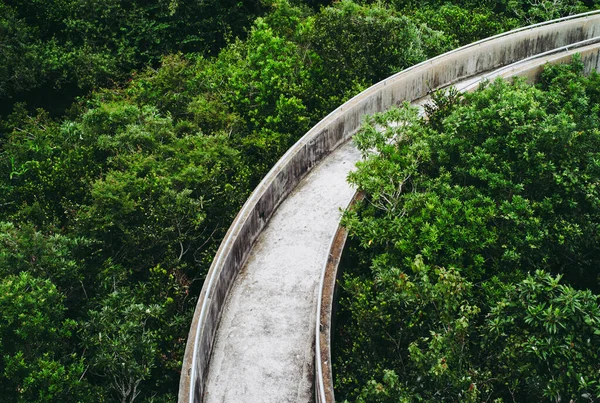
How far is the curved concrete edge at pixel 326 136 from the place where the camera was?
1492 centimetres

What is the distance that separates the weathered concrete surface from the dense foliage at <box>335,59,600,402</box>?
1.17m

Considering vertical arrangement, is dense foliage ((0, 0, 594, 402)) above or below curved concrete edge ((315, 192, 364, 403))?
above

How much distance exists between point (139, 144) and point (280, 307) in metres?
9.21

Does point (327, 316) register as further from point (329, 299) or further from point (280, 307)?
point (280, 307)

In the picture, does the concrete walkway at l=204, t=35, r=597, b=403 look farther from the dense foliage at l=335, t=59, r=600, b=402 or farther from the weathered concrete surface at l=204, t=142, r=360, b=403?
the dense foliage at l=335, t=59, r=600, b=402

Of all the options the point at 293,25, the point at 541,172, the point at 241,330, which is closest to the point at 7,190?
the point at 241,330

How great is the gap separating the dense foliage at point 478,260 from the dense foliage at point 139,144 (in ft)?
18.3

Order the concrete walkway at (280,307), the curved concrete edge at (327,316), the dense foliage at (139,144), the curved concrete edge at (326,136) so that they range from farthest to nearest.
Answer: the dense foliage at (139,144)
the curved concrete edge at (326,136)
the concrete walkway at (280,307)
the curved concrete edge at (327,316)

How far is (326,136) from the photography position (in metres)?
21.5

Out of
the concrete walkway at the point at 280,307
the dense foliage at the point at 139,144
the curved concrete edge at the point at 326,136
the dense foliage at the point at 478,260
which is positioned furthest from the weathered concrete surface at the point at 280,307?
the dense foliage at the point at 139,144

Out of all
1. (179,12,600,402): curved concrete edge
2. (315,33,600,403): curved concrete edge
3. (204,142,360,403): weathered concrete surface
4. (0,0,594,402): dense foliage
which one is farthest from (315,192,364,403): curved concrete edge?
(0,0,594,402): dense foliage

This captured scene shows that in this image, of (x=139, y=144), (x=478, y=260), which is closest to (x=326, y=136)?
(x=139, y=144)

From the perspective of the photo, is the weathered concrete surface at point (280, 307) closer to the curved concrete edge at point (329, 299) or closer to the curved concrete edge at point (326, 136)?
the curved concrete edge at point (326, 136)

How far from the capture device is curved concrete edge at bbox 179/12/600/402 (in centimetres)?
1492
